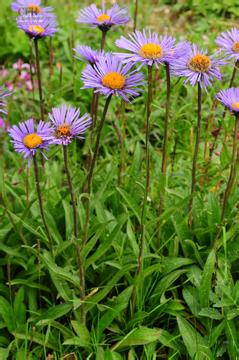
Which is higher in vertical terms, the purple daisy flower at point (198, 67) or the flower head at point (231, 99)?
the purple daisy flower at point (198, 67)

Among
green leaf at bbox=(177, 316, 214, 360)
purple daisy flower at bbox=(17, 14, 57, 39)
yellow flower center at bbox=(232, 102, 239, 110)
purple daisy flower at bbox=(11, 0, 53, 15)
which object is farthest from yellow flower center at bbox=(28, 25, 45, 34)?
green leaf at bbox=(177, 316, 214, 360)

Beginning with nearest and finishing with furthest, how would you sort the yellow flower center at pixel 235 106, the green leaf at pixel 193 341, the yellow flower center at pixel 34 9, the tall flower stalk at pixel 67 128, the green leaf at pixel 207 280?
the tall flower stalk at pixel 67 128
the yellow flower center at pixel 235 106
the green leaf at pixel 193 341
the green leaf at pixel 207 280
the yellow flower center at pixel 34 9

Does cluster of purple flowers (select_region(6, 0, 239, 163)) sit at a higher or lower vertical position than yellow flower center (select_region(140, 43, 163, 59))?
lower

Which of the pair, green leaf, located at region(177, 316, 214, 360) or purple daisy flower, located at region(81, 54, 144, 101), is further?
green leaf, located at region(177, 316, 214, 360)

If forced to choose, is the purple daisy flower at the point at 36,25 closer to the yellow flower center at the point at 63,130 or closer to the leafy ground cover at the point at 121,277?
the leafy ground cover at the point at 121,277

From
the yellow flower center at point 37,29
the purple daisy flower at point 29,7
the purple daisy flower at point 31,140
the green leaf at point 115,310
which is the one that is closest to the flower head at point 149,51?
the purple daisy flower at point 31,140

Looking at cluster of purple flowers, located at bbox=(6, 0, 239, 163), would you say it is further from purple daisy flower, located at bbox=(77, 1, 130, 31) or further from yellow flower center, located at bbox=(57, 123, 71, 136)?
purple daisy flower, located at bbox=(77, 1, 130, 31)

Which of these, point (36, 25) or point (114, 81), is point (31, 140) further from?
point (36, 25)

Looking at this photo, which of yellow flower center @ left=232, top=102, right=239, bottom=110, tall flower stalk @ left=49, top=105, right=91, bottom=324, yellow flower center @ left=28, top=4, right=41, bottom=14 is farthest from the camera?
yellow flower center @ left=28, top=4, right=41, bottom=14
